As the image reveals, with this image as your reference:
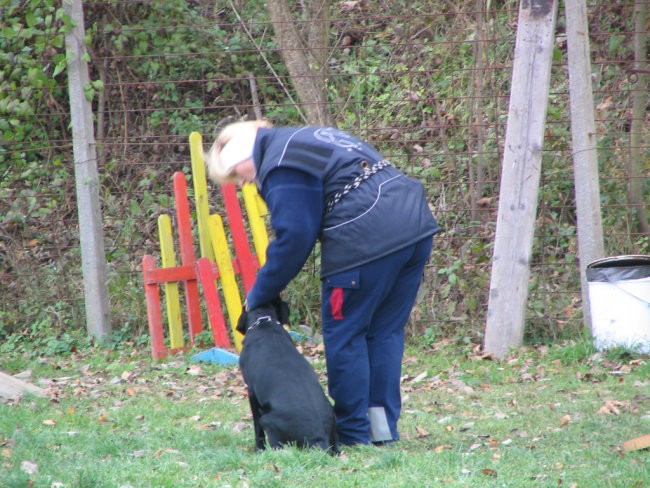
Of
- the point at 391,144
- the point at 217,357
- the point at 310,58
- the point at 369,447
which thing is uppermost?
the point at 310,58

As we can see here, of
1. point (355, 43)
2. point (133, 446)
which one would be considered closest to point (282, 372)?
point (133, 446)

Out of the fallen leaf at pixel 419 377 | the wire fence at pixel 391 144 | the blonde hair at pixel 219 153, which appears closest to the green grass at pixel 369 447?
the fallen leaf at pixel 419 377

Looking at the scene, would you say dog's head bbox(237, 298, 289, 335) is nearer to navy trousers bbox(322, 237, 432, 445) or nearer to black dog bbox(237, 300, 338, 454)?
black dog bbox(237, 300, 338, 454)

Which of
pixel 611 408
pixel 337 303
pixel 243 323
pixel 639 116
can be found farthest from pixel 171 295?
pixel 639 116

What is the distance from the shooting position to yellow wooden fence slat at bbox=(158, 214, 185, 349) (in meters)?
6.63

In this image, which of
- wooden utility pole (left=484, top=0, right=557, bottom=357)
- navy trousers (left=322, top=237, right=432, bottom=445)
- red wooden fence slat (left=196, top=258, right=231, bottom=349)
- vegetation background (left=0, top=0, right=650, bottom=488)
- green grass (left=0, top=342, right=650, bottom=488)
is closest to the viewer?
green grass (left=0, top=342, right=650, bottom=488)

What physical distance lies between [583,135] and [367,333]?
2.91m

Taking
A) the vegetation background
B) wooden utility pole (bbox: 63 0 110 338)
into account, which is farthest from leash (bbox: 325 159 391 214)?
wooden utility pole (bbox: 63 0 110 338)

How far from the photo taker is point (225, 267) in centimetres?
657

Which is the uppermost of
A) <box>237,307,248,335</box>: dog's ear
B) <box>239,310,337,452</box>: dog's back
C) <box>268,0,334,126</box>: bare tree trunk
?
<box>268,0,334,126</box>: bare tree trunk

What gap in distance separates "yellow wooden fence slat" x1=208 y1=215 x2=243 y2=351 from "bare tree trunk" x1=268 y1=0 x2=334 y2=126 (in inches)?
55.9

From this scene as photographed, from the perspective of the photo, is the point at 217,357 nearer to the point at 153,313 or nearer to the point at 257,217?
the point at 153,313

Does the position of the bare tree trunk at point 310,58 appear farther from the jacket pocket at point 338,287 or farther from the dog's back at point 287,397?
the dog's back at point 287,397

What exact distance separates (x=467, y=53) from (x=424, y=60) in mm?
369
